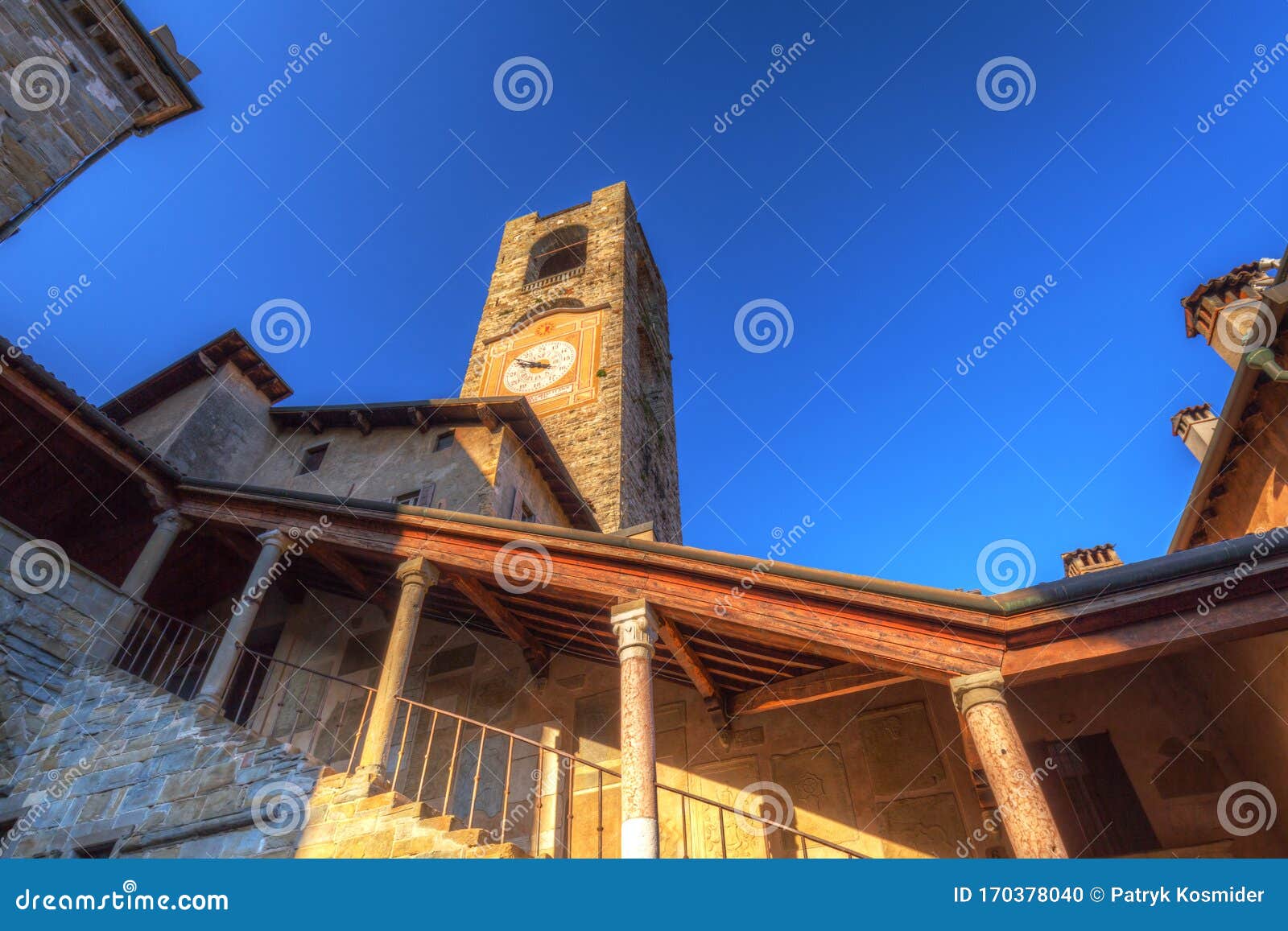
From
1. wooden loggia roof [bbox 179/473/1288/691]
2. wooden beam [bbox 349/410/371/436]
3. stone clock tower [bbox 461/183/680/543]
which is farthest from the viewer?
stone clock tower [bbox 461/183/680/543]

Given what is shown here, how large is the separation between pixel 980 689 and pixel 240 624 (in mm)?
7576

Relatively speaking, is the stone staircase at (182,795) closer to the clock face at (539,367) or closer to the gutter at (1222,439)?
the gutter at (1222,439)

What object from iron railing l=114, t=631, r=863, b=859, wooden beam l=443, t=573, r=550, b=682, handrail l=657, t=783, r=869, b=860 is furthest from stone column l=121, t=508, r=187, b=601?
handrail l=657, t=783, r=869, b=860

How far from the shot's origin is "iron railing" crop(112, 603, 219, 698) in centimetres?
891

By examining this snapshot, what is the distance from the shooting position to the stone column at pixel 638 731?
5.56 m

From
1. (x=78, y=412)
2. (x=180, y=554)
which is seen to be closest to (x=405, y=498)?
(x=180, y=554)

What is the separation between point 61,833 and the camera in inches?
278

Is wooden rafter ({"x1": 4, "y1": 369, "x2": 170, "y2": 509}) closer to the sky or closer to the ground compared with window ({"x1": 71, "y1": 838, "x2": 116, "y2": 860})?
closer to the sky

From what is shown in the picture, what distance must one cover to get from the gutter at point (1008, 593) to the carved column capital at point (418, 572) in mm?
1000

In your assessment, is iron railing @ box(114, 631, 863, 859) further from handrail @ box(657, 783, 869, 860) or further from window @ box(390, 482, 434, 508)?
window @ box(390, 482, 434, 508)

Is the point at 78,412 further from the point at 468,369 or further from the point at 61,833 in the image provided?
the point at 468,369

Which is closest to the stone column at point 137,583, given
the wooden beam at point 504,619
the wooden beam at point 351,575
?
the wooden beam at point 351,575

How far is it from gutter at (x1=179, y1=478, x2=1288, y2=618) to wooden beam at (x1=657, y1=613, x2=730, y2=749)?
2.60 feet
